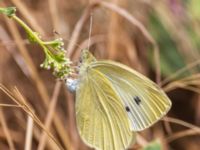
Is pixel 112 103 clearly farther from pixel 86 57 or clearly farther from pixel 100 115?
pixel 86 57

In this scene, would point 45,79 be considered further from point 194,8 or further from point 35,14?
point 194,8

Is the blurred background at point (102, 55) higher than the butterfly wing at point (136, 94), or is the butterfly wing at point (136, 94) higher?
the blurred background at point (102, 55)

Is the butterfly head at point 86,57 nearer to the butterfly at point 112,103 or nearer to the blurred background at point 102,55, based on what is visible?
the butterfly at point 112,103

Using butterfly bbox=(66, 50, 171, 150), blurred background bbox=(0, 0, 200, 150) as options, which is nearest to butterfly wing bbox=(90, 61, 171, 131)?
butterfly bbox=(66, 50, 171, 150)

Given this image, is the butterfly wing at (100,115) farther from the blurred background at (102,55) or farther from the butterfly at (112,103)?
the blurred background at (102,55)

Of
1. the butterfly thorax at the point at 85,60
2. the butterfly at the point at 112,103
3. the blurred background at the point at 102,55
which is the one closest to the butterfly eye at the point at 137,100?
the butterfly at the point at 112,103

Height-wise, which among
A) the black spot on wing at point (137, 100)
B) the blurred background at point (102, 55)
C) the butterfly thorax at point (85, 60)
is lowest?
the black spot on wing at point (137, 100)

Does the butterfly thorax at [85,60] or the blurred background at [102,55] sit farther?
the blurred background at [102,55]
